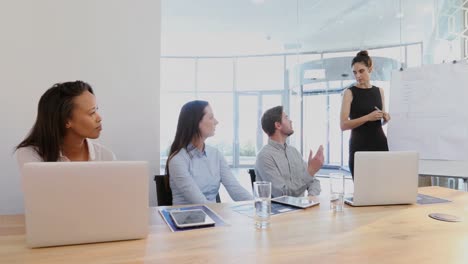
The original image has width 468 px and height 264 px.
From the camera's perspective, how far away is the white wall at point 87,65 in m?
2.04

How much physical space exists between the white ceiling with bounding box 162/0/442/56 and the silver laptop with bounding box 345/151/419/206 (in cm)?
364

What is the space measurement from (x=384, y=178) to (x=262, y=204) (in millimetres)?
651

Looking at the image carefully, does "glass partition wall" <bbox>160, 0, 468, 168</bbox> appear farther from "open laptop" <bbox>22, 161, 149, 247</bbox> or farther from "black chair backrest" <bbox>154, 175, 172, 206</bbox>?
"open laptop" <bbox>22, 161, 149, 247</bbox>

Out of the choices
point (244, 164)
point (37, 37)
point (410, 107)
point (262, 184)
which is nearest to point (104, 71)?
point (37, 37)

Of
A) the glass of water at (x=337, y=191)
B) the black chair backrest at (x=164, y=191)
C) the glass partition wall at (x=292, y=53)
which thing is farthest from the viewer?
the glass partition wall at (x=292, y=53)

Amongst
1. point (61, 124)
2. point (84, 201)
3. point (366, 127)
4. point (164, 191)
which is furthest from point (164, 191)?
point (366, 127)

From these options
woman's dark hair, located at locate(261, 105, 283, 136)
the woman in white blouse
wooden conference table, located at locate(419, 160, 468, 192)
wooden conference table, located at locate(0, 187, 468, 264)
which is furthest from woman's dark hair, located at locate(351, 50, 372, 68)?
the woman in white blouse

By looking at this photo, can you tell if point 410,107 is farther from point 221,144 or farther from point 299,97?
point 221,144

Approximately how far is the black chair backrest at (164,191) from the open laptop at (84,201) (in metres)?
0.97

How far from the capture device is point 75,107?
1.49 metres

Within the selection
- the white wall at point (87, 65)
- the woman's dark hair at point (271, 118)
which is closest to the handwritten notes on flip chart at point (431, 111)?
the woman's dark hair at point (271, 118)

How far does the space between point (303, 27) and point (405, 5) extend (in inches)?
72.3

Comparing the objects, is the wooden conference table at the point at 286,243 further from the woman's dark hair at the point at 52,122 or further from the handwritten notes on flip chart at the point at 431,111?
the handwritten notes on flip chart at the point at 431,111

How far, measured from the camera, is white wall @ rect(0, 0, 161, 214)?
204 cm
